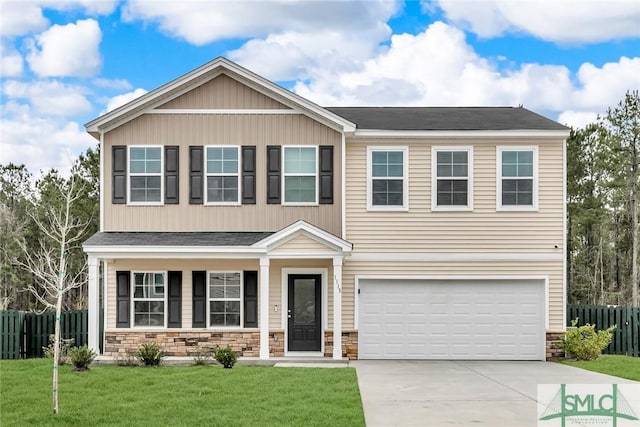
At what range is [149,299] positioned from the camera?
1836 cm

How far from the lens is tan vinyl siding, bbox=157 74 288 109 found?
18.5 meters

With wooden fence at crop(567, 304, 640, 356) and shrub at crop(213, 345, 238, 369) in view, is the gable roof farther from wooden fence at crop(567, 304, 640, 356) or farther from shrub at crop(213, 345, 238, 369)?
wooden fence at crop(567, 304, 640, 356)

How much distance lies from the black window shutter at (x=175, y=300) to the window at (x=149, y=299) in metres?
0.19

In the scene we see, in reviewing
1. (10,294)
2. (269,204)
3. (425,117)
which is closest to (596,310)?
(425,117)

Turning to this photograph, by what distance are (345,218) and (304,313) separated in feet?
8.61

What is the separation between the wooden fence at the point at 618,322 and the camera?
2003 centimetres

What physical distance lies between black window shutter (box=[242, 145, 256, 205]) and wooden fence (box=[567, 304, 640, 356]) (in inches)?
366

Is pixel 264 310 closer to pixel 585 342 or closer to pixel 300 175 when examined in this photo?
pixel 300 175

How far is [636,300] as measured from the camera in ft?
101

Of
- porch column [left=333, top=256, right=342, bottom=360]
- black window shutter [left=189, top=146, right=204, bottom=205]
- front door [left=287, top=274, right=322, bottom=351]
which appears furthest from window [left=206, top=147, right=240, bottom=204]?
porch column [left=333, top=256, right=342, bottom=360]

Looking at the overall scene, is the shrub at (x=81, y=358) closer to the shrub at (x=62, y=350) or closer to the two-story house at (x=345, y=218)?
the shrub at (x=62, y=350)

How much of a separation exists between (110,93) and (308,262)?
1488 centimetres

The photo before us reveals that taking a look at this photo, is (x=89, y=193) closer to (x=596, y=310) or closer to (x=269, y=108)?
(x=269, y=108)

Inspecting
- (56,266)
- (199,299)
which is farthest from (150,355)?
(56,266)
